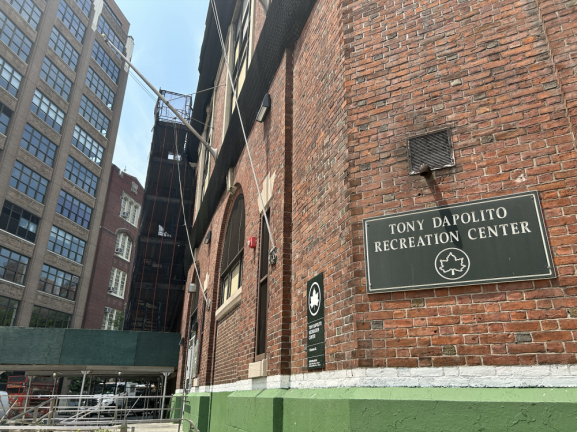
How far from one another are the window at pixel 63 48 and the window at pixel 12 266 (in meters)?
18.9

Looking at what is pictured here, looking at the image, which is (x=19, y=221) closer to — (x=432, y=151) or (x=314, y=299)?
(x=314, y=299)

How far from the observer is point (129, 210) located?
5422 centimetres

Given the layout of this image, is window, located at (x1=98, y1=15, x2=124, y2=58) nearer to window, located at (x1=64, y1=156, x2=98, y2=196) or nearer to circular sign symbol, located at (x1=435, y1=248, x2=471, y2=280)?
window, located at (x1=64, y1=156, x2=98, y2=196)

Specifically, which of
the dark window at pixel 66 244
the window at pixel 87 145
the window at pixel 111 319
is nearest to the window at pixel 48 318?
the dark window at pixel 66 244

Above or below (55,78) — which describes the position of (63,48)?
above

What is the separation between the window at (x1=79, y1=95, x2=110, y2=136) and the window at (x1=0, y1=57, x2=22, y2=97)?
794 centimetres

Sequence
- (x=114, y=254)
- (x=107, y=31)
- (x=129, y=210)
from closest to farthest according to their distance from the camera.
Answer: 1. (x=107, y=31)
2. (x=114, y=254)
3. (x=129, y=210)

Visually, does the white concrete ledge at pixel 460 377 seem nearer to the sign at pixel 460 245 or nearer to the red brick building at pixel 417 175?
the red brick building at pixel 417 175

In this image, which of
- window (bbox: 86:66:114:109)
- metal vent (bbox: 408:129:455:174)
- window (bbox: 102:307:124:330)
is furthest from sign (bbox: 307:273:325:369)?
window (bbox: 86:66:114:109)

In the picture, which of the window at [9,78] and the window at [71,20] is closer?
the window at [9,78]

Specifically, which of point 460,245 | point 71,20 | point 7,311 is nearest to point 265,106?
point 460,245

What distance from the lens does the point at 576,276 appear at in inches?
156

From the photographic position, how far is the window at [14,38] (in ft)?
112

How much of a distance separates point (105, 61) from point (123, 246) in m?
20.4
